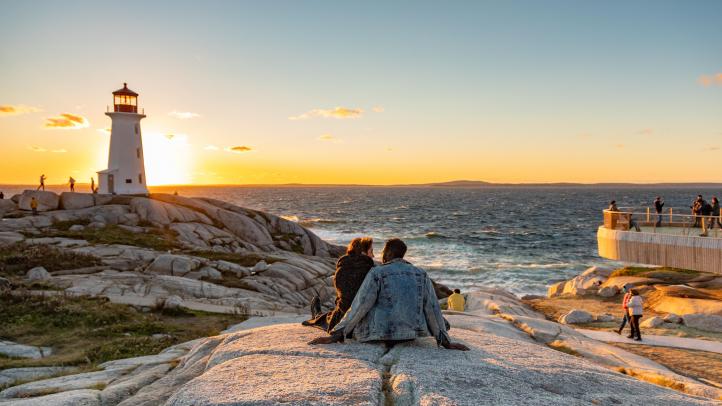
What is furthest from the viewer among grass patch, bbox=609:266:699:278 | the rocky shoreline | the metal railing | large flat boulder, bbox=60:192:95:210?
large flat boulder, bbox=60:192:95:210

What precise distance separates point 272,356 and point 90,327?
10.2 meters

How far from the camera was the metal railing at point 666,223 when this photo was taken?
25453 millimetres

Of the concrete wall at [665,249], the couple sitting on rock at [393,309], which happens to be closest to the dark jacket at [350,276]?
the couple sitting on rock at [393,309]

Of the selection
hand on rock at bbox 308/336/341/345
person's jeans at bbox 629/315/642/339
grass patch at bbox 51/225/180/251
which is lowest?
person's jeans at bbox 629/315/642/339

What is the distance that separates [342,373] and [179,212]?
124ft

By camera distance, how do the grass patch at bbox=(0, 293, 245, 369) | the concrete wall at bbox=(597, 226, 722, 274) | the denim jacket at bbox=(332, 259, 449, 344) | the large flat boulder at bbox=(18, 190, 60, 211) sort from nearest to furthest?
the denim jacket at bbox=(332, 259, 449, 344) → the grass patch at bbox=(0, 293, 245, 369) → the concrete wall at bbox=(597, 226, 722, 274) → the large flat boulder at bbox=(18, 190, 60, 211)

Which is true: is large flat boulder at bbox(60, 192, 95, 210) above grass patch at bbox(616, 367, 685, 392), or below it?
above

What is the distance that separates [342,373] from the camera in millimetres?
6023

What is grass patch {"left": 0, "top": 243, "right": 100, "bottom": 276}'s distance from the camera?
72.4 ft

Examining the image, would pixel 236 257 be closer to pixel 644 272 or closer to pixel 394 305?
pixel 394 305

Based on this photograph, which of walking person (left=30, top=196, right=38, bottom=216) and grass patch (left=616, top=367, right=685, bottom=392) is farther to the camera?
walking person (left=30, top=196, right=38, bottom=216)

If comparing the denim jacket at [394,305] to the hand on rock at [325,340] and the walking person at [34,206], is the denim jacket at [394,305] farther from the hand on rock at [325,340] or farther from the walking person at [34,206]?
the walking person at [34,206]

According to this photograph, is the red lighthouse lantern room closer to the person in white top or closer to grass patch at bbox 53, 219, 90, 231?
grass patch at bbox 53, 219, 90, 231

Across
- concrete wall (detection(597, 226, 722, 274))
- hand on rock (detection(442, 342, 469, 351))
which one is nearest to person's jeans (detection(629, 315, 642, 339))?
concrete wall (detection(597, 226, 722, 274))
